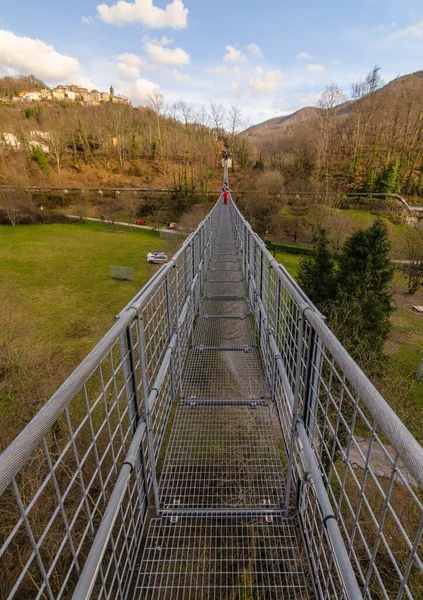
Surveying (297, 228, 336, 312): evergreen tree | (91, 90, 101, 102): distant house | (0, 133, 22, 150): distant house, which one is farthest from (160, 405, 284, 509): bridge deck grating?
(91, 90, 101, 102): distant house

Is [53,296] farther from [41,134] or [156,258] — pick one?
[41,134]

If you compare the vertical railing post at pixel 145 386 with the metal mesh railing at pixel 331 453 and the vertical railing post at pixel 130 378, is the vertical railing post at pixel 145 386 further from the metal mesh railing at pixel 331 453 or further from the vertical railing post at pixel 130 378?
the metal mesh railing at pixel 331 453

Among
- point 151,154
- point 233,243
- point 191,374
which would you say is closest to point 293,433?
point 191,374

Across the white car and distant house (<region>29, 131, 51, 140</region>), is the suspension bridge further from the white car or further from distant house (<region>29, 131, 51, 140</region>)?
distant house (<region>29, 131, 51, 140</region>)

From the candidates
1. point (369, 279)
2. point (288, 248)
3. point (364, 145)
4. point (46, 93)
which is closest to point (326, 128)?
point (364, 145)

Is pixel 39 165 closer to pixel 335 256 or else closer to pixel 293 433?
pixel 335 256

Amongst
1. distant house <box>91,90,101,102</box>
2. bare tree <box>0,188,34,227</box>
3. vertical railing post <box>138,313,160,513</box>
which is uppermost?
distant house <box>91,90,101,102</box>

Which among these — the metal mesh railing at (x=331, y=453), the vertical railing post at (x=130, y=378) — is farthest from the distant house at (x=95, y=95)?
the vertical railing post at (x=130, y=378)
